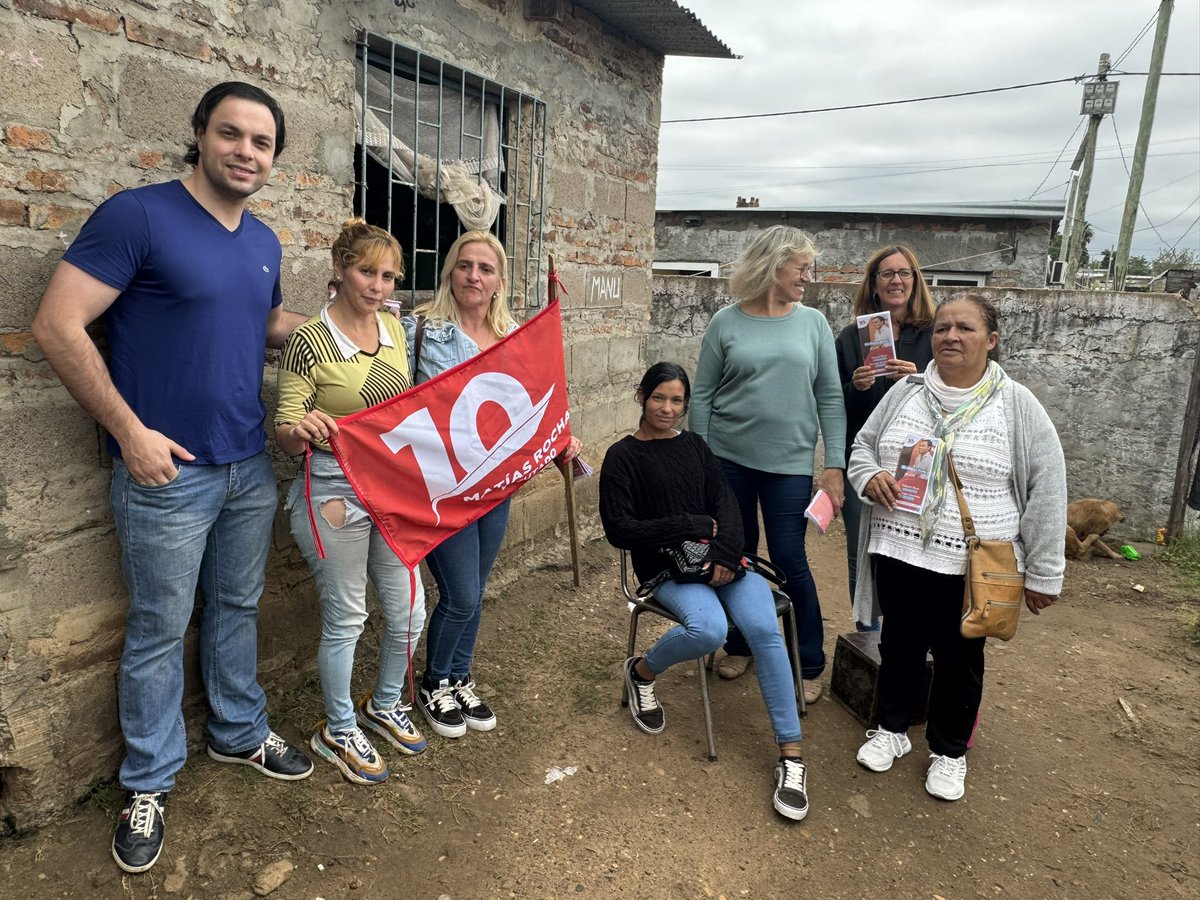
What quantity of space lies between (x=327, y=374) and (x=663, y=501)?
1.34 meters

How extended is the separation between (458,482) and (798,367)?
1.50m

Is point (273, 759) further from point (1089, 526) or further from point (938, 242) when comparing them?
point (938, 242)

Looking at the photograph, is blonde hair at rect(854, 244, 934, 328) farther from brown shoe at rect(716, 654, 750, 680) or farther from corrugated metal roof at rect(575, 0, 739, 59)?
corrugated metal roof at rect(575, 0, 739, 59)

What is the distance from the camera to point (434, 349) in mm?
2916

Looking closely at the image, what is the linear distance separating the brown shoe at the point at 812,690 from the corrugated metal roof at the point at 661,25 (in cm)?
363

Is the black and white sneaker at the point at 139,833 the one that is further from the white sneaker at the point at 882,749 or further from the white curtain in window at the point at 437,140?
the white curtain in window at the point at 437,140

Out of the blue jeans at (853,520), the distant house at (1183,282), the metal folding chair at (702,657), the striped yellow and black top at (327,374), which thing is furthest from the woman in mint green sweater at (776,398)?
the distant house at (1183,282)

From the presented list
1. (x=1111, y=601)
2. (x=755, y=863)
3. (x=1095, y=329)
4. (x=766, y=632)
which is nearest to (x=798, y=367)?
(x=766, y=632)

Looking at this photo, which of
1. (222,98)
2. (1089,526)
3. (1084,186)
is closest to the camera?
(222,98)

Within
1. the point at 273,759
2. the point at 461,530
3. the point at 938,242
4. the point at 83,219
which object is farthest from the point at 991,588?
the point at 938,242

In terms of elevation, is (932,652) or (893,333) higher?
(893,333)

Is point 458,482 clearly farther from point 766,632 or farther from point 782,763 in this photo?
point 782,763

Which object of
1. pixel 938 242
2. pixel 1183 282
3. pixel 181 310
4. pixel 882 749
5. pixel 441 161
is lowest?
pixel 882 749

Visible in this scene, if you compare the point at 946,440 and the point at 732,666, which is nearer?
the point at 946,440
